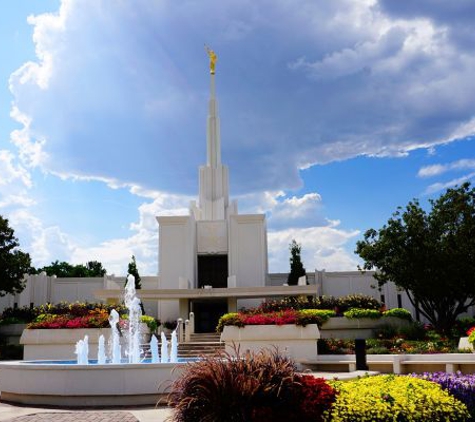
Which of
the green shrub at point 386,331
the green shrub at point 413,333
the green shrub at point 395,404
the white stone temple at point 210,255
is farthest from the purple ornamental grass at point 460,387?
the white stone temple at point 210,255

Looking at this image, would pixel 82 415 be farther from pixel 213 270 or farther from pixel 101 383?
pixel 213 270

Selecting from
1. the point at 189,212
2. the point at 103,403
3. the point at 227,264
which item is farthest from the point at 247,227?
the point at 103,403

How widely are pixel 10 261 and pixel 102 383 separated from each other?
22909 mm

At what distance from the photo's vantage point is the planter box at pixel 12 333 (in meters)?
31.0

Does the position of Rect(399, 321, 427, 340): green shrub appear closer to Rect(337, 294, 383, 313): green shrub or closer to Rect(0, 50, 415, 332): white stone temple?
Rect(337, 294, 383, 313): green shrub

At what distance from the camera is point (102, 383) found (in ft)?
39.6

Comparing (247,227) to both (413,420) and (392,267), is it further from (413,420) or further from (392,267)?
(413,420)

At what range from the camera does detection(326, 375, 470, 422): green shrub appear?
682 centimetres

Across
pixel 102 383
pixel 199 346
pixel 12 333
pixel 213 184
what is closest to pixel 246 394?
pixel 102 383

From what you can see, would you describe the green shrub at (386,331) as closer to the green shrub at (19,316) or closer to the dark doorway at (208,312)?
the dark doorway at (208,312)

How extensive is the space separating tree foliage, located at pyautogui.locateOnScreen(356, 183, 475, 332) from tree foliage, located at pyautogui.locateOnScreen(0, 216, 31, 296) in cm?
1956

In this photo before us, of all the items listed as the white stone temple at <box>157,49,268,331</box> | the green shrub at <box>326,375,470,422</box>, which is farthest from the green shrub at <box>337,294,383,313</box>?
the green shrub at <box>326,375,470,422</box>

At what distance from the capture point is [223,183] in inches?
1724

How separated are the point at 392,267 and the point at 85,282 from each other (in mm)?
23361
